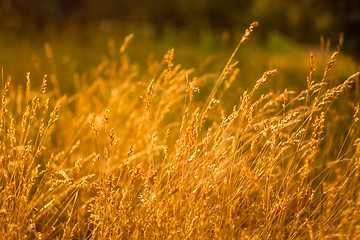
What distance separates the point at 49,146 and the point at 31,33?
4787 millimetres

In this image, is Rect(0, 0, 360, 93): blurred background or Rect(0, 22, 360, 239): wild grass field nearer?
Rect(0, 22, 360, 239): wild grass field

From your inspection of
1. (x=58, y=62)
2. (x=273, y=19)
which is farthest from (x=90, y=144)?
(x=273, y=19)

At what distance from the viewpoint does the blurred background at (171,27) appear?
200 inches

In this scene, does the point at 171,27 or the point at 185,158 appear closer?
the point at 185,158

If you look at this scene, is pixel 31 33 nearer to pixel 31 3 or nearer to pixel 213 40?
pixel 31 3

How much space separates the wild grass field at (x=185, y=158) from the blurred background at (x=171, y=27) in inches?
18.4

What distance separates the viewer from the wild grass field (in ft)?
5.34

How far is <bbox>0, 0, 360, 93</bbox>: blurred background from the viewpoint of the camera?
16.6 ft

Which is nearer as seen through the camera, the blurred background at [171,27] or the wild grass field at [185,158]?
the wild grass field at [185,158]

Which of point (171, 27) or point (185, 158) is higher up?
point (185, 158)

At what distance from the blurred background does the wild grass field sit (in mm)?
466

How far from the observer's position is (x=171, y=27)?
1094 cm

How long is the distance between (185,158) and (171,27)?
9.45 metres

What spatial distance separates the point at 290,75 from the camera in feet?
17.4
